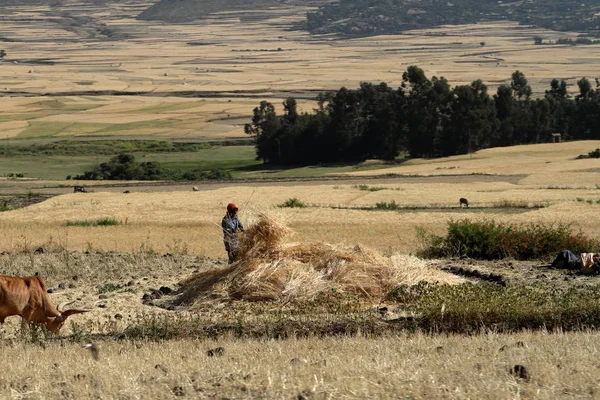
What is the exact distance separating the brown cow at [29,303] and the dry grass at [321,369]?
5.69 ft

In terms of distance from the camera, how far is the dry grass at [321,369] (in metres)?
9.88

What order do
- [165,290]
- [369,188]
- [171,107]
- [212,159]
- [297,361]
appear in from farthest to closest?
[171,107] → [212,159] → [369,188] → [165,290] → [297,361]

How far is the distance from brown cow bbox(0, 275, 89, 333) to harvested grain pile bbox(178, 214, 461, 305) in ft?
11.2

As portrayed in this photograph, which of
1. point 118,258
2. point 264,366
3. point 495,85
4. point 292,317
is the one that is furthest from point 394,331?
point 495,85

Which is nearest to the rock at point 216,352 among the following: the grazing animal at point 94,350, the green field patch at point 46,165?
the grazing animal at point 94,350

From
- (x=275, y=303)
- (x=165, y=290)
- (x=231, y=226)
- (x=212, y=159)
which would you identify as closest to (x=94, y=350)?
(x=275, y=303)

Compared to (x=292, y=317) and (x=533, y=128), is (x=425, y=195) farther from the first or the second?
(x=533, y=128)

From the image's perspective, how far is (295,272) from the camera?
18.5 m

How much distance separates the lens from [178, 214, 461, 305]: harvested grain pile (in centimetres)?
1822

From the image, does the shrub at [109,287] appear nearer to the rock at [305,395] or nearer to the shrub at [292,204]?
the rock at [305,395]

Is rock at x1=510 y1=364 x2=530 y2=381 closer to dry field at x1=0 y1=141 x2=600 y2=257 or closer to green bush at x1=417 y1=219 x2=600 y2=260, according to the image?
dry field at x1=0 y1=141 x2=600 y2=257

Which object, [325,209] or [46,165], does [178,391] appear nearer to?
[325,209]

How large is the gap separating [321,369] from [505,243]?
1331cm

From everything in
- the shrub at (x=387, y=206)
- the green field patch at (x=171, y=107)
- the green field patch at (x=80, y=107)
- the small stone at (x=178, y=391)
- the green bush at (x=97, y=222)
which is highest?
the small stone at (x=178, y=391)
